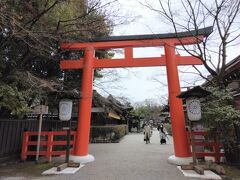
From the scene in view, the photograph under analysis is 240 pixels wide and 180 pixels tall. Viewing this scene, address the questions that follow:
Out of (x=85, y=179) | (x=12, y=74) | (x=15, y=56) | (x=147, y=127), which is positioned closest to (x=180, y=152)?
(x=85, y=179)

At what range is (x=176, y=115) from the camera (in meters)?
9.52

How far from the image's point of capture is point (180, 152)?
909cm

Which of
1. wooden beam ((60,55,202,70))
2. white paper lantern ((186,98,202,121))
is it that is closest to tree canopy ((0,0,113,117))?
wooden beam ((60,55,202,70))

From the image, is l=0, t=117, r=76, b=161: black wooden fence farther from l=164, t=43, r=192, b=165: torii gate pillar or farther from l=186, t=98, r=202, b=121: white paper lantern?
l=186, t=98, r=202, b=121: white paper lantern

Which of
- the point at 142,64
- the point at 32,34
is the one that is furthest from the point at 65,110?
the point at 142,64

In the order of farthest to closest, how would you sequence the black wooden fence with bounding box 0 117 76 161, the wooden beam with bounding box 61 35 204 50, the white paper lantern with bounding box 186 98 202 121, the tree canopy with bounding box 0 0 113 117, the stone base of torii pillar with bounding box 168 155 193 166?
the wooden beam with bounding box 61 35 204 50 → the black wooden fence with bounding box 0 117 76 161 → the stone base of torii pillar with bounding box 168 155 193 166 → the white paper lantern with bounding box 186 98 202 121 → the tree canopy with bounding box 0 0 113 117

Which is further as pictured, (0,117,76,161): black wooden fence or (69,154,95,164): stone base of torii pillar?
(0,117,76,161): black wooden fence

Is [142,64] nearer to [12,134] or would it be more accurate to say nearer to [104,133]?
[12,134]

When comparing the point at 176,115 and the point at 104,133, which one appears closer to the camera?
the point at 176,115

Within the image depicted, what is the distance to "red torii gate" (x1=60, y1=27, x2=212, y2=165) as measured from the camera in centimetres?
934

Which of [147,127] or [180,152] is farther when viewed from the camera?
[147,127]

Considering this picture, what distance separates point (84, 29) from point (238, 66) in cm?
642

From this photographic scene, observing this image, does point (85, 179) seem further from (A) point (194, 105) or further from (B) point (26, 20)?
(B) point (26, 20)

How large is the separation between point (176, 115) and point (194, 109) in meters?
1.18
